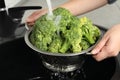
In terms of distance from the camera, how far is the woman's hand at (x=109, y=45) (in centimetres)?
64

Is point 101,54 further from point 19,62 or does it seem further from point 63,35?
point 19,62

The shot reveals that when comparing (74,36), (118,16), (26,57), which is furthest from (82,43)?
(118,16)

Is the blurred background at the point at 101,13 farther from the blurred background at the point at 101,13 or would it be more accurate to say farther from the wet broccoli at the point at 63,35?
the wet broccoli at the point at 63,35

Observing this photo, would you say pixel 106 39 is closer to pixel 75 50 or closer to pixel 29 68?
pixel 75 50

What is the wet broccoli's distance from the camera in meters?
0.60

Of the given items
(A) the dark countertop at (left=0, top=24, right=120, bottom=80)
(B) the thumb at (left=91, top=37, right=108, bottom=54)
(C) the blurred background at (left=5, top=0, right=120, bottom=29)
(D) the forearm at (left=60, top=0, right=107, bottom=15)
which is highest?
(D) the forearm at (left=60, top=0, right=107, bottom=15)

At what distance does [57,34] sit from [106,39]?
136 mm

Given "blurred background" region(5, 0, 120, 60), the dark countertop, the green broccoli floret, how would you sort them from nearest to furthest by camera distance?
1. the green broccoli floret
2. the dark countertop
3. "blurred background" region(5, 0, 120, 60)

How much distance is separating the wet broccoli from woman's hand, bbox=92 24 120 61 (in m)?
0.03

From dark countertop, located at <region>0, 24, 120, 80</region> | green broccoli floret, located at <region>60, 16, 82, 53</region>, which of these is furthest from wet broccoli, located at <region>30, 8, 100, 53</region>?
dark countertop, located at <region>0, 24, 120, 80</region>

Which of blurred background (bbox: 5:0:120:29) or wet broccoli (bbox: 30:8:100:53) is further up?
wet broccoli (bbox: 30:8:100:53)

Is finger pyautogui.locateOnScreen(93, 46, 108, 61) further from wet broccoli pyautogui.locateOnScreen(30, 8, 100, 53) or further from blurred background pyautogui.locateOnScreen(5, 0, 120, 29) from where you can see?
blurred background pyautogui.locateOnScreen(5, 0, 120, 29)

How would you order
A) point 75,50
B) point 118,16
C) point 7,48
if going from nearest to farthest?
point 75,50
point 7,48
point 118,16

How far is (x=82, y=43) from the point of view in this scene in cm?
62
